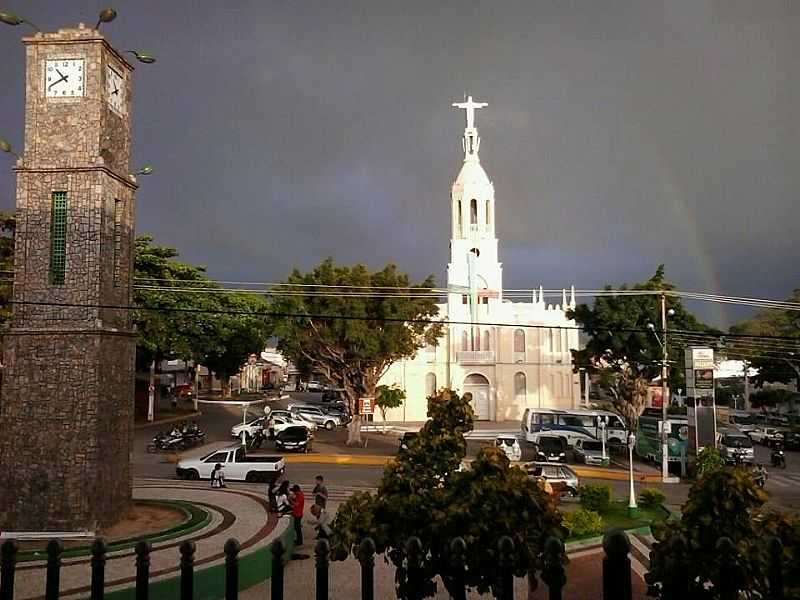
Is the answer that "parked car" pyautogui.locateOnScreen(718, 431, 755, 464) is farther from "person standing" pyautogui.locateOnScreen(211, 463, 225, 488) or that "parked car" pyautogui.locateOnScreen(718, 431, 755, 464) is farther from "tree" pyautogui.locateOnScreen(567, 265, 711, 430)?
"person standing" pyautogui.locateOnScreen(211, 463, 225, 488)

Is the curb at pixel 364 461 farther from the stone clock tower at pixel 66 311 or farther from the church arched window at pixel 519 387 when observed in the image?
the church arched window at pixel 519 387

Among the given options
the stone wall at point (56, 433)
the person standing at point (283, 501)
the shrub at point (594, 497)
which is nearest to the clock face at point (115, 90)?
the stone wall at point (56, 433)

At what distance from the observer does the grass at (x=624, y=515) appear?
18.7 metres

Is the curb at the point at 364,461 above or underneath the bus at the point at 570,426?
underneath

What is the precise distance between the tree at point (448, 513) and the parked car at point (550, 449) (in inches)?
966

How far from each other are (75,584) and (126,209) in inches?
311

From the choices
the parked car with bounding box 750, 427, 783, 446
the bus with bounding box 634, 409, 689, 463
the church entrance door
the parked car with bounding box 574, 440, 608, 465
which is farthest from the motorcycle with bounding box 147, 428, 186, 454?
the parked car with bounding box 750, 427, 783, 446

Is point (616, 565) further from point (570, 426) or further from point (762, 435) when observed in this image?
point (762, 435)

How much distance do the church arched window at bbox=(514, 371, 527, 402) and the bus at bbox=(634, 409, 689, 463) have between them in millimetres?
16017

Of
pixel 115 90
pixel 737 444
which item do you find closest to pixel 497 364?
pixel 737 444

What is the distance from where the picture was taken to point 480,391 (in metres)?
51.8

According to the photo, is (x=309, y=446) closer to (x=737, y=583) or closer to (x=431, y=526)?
(x=431, y=526)

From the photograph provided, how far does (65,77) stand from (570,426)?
29.6m

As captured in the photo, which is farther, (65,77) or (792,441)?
(792,441)
